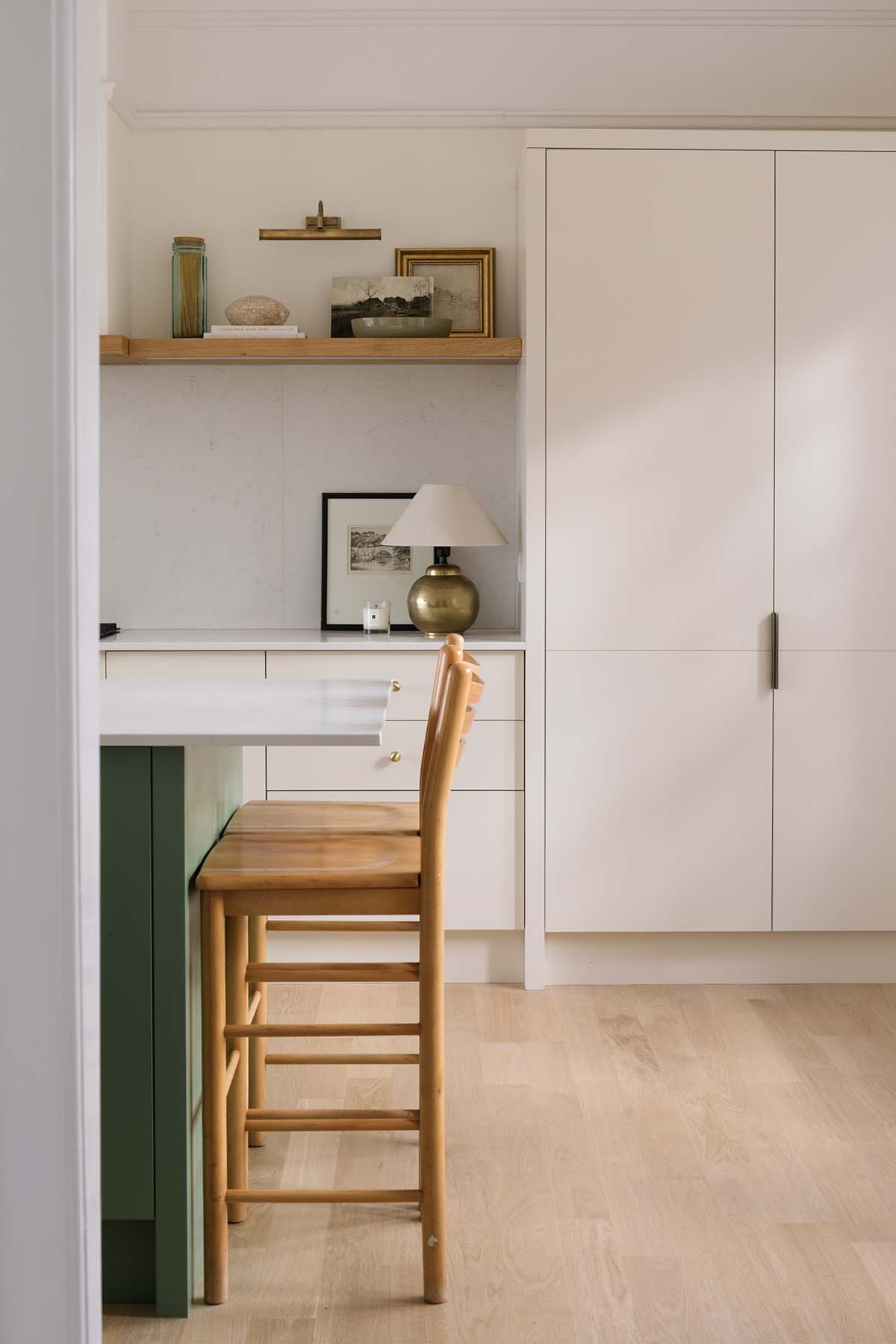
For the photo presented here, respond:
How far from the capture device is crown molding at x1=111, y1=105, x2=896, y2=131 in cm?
371

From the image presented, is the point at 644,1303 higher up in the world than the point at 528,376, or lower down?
lower down

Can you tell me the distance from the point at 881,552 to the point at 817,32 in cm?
160

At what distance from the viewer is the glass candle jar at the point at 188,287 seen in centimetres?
362

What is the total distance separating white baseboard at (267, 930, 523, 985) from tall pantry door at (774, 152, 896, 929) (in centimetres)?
73

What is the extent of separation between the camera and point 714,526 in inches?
130

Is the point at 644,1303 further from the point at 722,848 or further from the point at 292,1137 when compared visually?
the point at 722,848

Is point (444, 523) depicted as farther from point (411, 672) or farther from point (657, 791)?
point (657, 791)

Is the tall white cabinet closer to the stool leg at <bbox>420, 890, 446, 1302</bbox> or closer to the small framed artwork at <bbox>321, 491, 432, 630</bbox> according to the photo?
the small framed artwork at <bbox>321, 491, 432, 630</bbox>

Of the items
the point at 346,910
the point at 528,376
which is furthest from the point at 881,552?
the point at 346,910

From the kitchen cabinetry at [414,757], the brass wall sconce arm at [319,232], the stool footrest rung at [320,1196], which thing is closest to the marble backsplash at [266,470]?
the brass wall sconce arm at [319,232]

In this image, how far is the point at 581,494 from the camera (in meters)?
3.30

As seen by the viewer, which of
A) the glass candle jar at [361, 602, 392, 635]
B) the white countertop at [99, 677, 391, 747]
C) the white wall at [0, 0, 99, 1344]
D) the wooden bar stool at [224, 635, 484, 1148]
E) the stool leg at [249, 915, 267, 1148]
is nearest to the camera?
the white wall at [0, 0, 99, 1344]

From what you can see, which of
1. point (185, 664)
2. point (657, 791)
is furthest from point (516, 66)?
point (657, 791)

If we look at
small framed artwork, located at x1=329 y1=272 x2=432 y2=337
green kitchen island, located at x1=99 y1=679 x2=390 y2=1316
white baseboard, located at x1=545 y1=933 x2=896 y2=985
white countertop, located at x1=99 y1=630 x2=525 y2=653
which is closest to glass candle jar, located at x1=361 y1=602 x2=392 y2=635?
white countertop, located at x1=99 y1=630 x2=525 y2=653
